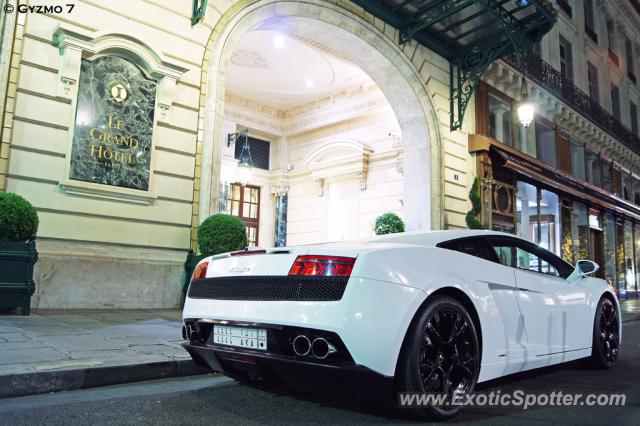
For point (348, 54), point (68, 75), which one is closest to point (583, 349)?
point (68, 75)

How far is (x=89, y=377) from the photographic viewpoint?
3.35m

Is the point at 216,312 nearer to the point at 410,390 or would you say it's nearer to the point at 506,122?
the point at 410,390

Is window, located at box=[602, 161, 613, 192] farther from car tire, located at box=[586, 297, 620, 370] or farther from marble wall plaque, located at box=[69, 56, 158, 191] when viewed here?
marble wall plaque, located at box=[69, 56, 158, 191]

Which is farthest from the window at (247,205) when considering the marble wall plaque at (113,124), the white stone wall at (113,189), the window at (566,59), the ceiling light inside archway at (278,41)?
the window at (566,59)

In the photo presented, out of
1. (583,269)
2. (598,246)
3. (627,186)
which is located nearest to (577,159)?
(598,246)

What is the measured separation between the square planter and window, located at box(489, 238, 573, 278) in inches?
207

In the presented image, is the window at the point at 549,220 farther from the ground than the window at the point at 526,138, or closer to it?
closer to it

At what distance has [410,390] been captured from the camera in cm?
253

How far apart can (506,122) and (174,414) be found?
15.6m

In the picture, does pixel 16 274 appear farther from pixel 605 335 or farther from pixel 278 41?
pixel 278 41

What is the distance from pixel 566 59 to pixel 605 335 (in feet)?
62.4

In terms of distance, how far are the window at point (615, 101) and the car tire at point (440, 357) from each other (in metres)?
25.4

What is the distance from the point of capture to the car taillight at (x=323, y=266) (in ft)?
8.44

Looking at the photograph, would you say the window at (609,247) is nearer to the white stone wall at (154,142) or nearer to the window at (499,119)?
the window at (499,119)
